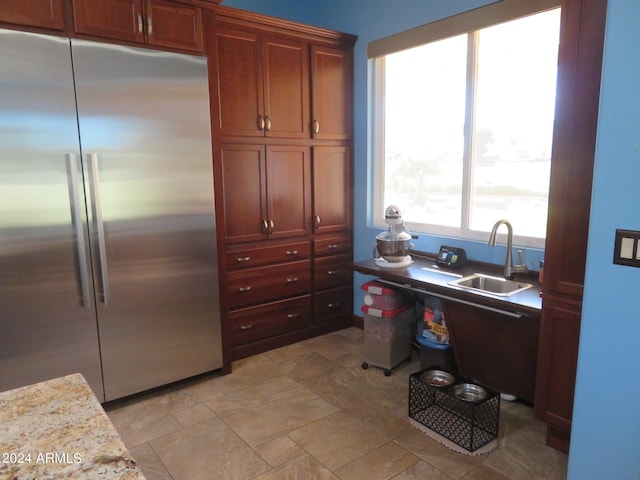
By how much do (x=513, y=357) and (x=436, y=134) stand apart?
161 centimetres

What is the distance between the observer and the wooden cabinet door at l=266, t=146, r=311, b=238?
10.9 feet

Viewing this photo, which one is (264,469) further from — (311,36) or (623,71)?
(311,36)

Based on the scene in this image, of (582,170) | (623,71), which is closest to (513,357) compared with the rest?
(582,170)

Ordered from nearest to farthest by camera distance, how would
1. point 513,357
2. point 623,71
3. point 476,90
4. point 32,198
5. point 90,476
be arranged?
point 90,476, point 623,71, point 32,198, point 513,357, point 476,90

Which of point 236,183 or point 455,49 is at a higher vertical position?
point 455,49

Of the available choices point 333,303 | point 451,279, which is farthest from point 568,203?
point 333,303

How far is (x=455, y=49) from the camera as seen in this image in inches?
121

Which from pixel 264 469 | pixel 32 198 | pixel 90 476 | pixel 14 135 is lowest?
pixel 264 469

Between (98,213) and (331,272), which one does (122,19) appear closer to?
Result: (98,213)

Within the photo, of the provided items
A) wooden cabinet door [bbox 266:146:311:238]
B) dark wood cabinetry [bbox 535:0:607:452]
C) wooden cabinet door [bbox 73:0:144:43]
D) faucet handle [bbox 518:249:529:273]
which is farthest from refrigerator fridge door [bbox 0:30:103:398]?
faucet handle [bbox 518:249:529:273]

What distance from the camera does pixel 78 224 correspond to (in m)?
2.41

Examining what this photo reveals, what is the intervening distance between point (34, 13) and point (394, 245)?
2334 millimetres

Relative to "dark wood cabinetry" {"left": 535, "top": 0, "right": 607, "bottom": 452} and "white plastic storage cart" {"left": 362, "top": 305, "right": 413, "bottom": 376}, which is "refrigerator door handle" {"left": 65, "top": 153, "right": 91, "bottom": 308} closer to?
"white plastic storage cart" {"left": 362, "top": 305, "right": 413, "bottom": 376}

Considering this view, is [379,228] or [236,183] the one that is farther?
[379,228]
